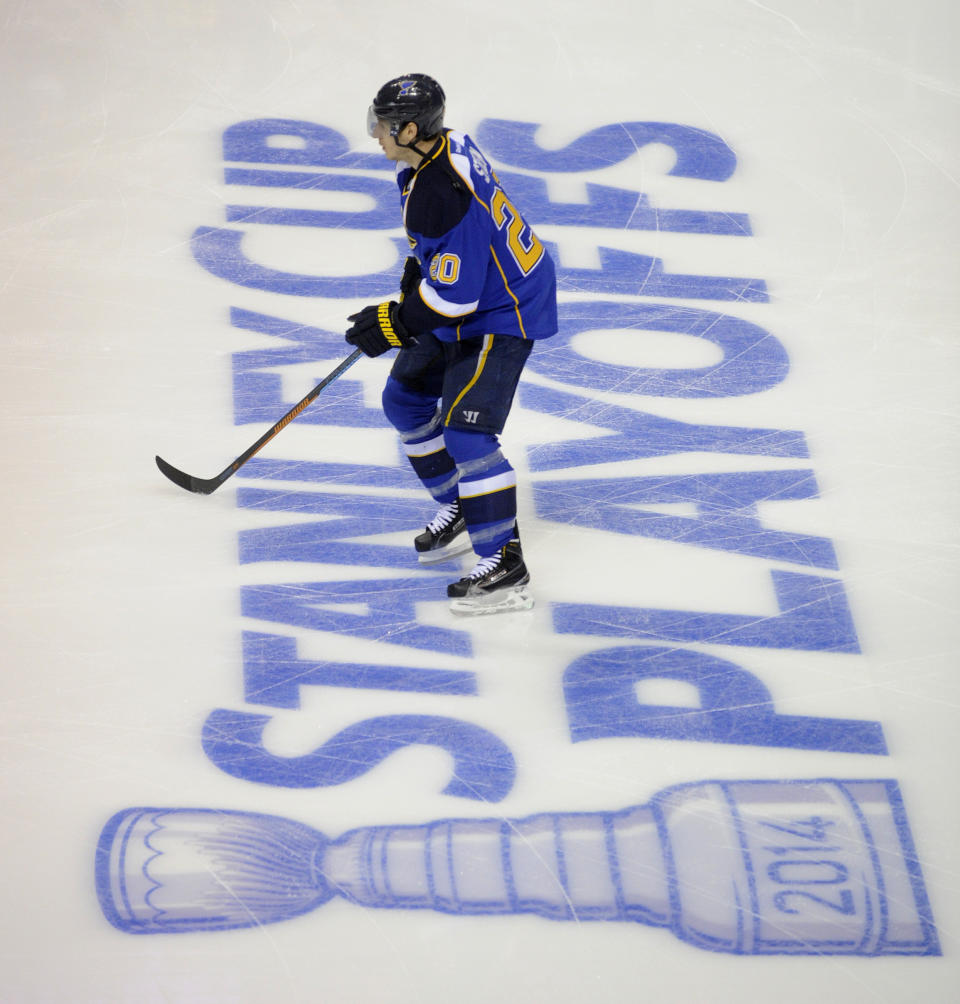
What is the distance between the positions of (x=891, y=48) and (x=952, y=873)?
12.1 feet

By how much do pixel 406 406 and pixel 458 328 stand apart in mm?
294

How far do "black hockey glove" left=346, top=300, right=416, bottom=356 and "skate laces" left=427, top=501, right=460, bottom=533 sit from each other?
571 mm

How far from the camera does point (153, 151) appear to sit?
4367 mm

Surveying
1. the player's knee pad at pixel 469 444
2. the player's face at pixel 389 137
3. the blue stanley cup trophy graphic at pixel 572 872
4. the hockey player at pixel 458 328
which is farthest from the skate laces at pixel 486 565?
the player's face at pixel 389 137

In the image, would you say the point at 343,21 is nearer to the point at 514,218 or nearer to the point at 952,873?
the point at 514,218

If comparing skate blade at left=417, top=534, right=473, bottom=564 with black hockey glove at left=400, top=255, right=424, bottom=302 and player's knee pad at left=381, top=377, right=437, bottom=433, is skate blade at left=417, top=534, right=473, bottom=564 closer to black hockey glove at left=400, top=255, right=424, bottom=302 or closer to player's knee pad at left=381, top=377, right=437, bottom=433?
player's knee pad at left=381, top=377, right=437, bottom=433

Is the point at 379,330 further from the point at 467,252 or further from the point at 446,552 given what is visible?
the point at 446,552

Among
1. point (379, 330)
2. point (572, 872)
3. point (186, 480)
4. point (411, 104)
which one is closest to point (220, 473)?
point (186, 480)

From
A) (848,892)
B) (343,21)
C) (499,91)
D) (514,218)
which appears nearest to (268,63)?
(343,21)

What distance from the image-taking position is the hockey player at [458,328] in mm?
2648

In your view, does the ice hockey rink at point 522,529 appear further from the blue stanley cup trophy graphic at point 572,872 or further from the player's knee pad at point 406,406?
the player's knee pad at point 406,406

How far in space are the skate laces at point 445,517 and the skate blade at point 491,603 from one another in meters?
0.22

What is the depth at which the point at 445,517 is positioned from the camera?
3.27m

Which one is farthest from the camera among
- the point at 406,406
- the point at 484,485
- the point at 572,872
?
the point at 406,406
